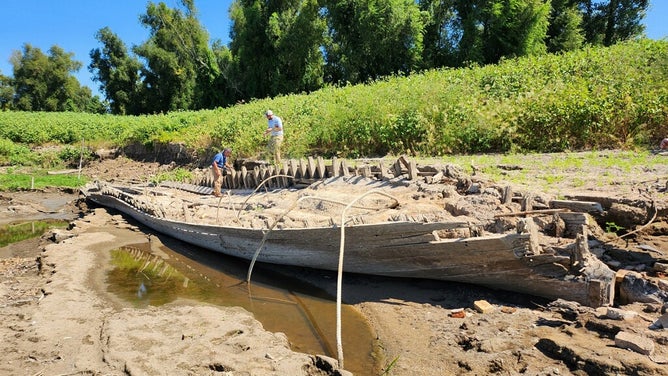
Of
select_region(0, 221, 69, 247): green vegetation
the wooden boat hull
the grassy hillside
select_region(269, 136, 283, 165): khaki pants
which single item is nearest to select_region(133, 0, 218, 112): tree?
the grassy hillside

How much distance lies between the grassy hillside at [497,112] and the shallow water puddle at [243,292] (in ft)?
20.0

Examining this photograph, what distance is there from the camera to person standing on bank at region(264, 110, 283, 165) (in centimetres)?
1205

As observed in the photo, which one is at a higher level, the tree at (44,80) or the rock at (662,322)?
the tree at (44,80)

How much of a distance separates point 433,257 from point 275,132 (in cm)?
767

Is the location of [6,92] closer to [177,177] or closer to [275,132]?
[177,177]

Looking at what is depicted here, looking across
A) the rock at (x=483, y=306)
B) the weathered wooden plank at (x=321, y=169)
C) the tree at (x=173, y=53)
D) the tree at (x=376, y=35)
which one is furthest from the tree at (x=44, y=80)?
the rock at (x=483, y=306)

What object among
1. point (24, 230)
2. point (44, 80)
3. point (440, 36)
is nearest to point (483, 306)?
point (24, 230)

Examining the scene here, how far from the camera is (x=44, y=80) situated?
157ft

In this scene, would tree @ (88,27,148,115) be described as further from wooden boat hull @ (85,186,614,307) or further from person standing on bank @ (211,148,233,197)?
wooden boat hull @ (85,186,614,307)

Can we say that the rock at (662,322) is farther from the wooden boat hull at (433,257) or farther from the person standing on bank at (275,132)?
the person standing on bank at (275,132)

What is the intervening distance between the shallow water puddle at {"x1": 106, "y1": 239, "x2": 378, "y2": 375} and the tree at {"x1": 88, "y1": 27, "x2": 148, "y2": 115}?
3825 cm

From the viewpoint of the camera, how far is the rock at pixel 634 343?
3.48 m

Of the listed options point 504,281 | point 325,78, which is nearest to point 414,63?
point 325,78

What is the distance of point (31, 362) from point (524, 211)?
590 centimetres
